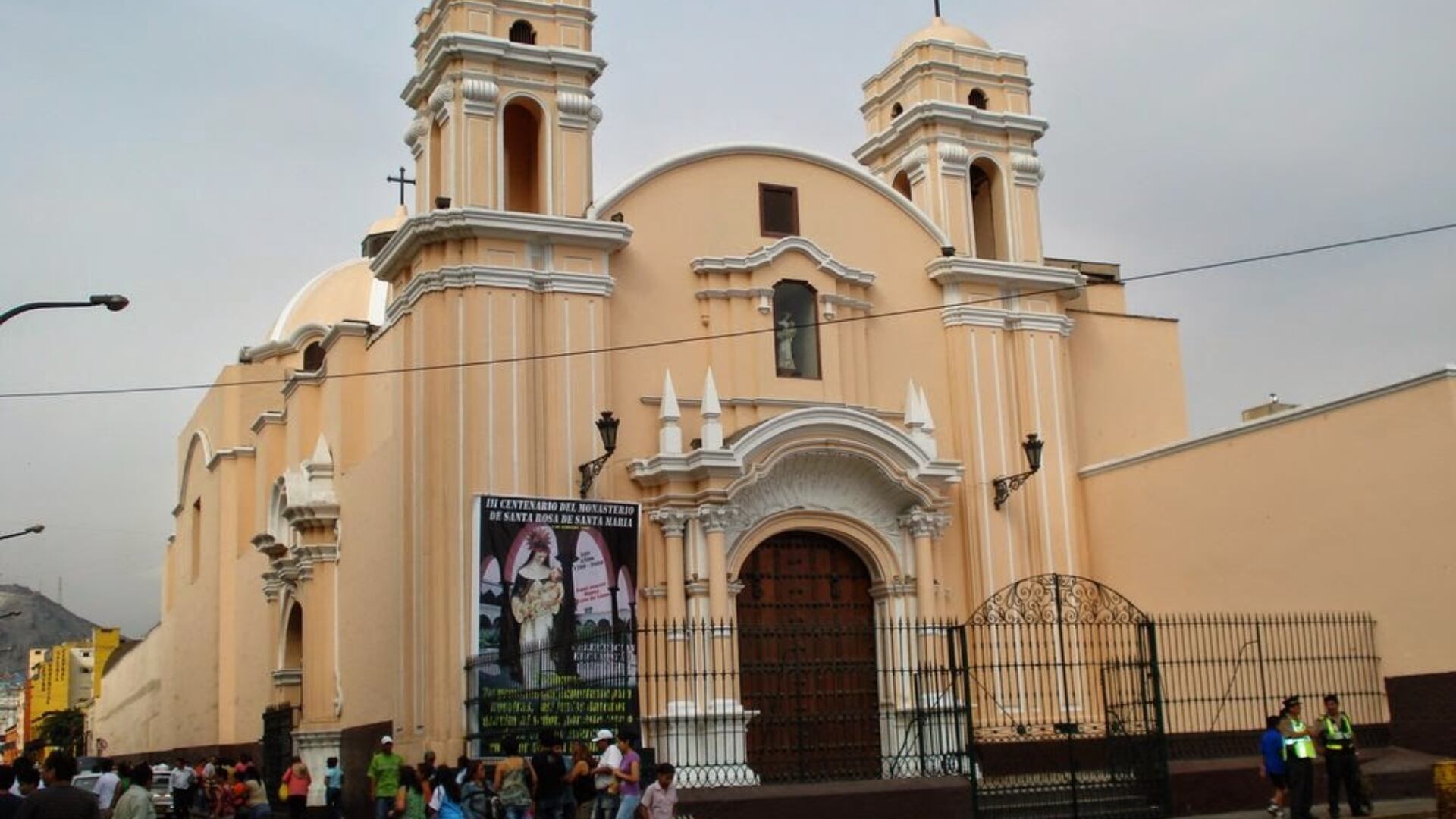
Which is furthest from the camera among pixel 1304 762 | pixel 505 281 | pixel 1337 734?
pixel 505 281

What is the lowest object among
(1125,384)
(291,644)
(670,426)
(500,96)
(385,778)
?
(385,778)

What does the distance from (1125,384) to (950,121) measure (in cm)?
493

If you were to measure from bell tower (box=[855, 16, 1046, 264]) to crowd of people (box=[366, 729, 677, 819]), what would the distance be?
1117 centimetres

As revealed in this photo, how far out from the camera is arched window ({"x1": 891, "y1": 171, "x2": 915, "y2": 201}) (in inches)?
1046

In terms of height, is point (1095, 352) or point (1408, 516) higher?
point (1095, 352)

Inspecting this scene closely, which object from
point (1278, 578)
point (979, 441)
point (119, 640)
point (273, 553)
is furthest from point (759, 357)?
point (119, 640)

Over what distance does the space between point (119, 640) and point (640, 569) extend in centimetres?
7092

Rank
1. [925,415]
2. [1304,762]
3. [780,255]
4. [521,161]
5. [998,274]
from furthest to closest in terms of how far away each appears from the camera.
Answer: [521,161] → [998,274] → [780,255] → [925,415] → [1304,762]

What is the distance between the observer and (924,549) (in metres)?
22.4

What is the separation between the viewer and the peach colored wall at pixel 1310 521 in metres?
19.3

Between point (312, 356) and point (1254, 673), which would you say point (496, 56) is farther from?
point (312, 356)

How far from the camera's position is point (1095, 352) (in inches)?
1027

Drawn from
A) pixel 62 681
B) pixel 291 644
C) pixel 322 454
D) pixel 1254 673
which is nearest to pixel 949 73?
pixel 1254 673

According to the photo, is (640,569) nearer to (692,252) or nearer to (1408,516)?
(692,252)
